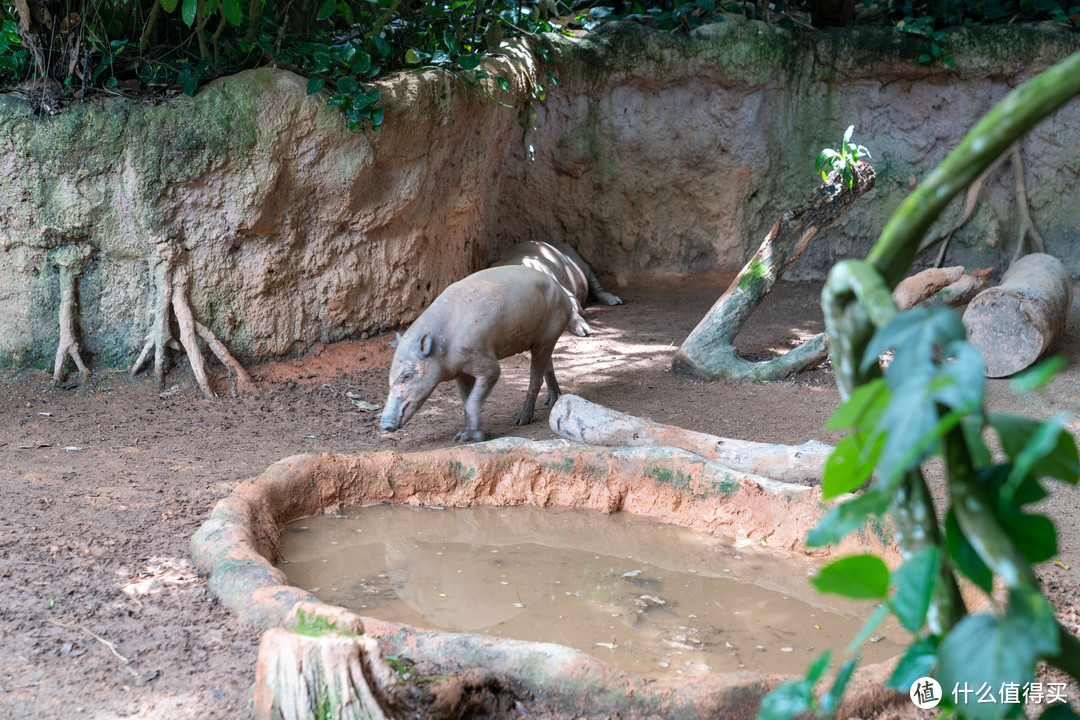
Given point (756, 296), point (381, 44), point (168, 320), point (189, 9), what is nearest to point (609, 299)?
point (756, 296)

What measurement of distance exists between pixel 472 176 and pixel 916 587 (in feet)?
21.4

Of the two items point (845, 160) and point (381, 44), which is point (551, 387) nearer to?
point (381, 44)

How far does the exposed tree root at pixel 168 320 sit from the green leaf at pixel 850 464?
520 cm

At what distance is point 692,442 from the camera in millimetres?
4188

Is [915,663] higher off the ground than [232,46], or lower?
lower

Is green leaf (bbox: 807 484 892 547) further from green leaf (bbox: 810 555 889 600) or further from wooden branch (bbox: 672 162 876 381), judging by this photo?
wooden branch (bbox: 672 162 876 381)

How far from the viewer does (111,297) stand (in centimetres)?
568

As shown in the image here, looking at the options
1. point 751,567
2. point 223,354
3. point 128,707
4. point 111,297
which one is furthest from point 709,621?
point 111,297

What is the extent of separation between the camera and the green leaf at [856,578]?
94cm

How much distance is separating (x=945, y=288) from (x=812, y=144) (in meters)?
3.29

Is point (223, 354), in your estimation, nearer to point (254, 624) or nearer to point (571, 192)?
point (254, 624)

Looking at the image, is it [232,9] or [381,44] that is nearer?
[232,9]

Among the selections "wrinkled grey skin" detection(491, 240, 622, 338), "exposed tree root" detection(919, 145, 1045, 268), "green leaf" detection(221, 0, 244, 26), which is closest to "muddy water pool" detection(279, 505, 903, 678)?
"green leaf" detection(221, 0, 244, 26)

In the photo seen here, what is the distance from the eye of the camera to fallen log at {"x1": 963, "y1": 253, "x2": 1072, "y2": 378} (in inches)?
220
